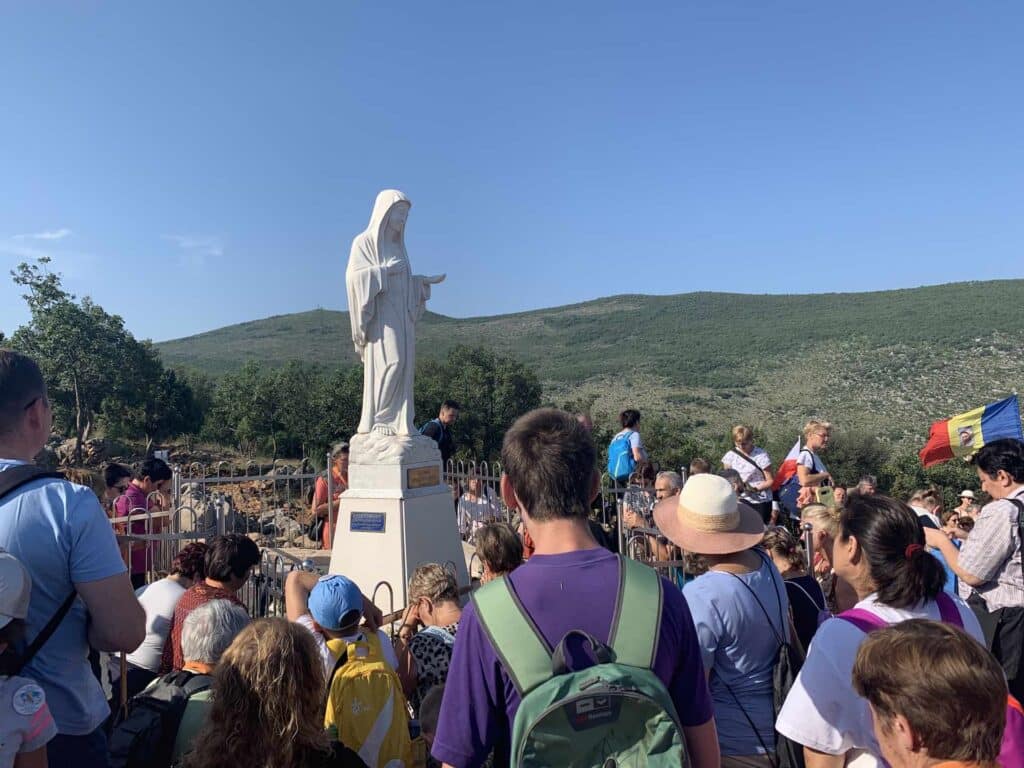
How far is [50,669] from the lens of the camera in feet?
6.31

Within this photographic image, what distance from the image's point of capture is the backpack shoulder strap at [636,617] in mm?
1348

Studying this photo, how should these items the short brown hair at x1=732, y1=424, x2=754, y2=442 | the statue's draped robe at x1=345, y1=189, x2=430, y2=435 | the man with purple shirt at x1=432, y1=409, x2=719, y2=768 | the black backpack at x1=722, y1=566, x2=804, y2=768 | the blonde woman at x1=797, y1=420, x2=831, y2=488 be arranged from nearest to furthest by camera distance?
the man with purple shirt at x1=432, y1=409, x2=719, y2=768
the black backpack at x1=722, y1=566, x2=804, y2=768
the blonde woman at x1=797, y1=420, x2=831, y2=488
the short brown hair at x1=732, y1=424, x2=754, y2=442
the statue's draped robe at x1=345, y1=189, x2=430, y2=435

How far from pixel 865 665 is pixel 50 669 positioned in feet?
7.07

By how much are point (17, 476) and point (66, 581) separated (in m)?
0.33

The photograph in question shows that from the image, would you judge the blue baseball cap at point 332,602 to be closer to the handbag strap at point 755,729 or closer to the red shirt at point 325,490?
the handbag strap at point 755,729

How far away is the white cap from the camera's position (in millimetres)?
1642

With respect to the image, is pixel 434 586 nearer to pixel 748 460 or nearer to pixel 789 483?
pixel 748 460

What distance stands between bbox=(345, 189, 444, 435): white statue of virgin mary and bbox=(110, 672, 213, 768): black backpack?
5.38 meters

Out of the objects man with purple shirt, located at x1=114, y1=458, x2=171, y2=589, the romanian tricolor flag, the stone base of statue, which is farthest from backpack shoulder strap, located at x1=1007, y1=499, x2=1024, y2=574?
man with purple shirt, located at x1=114, y1=458, x2=171, y2=589

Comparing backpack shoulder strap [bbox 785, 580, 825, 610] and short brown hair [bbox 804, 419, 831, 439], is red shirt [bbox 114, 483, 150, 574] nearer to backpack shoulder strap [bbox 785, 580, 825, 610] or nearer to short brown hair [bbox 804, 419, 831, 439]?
backpack shoulder strap [bbox 785, 580, 825, 610]

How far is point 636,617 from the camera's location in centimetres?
138

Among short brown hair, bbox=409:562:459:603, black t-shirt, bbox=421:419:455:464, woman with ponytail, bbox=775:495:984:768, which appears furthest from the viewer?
black t-shirt, bbox=421:419:455:464

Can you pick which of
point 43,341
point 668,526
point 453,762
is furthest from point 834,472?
point 43,341

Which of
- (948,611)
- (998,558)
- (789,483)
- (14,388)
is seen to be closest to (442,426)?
(789,483)
